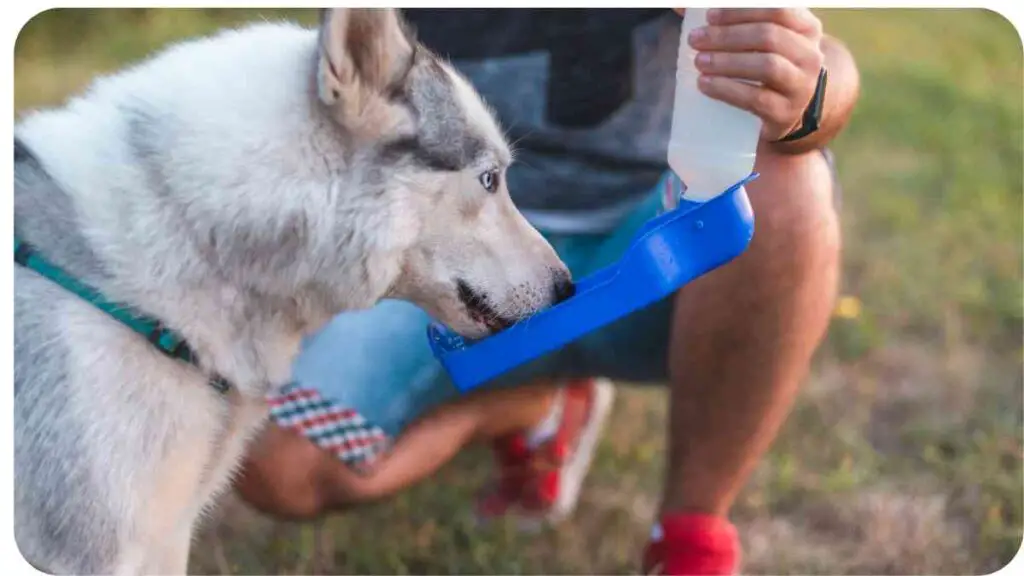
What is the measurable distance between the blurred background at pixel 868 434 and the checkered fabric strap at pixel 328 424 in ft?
1.00

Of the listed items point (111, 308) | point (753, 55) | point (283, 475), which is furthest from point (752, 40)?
point (283, 475)

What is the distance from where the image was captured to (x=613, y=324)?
2447mm

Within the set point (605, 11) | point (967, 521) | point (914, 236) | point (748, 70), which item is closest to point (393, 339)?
point (605, 11)

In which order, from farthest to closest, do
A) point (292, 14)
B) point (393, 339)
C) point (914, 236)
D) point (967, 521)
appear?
point (914, 236) < point (967, 521) < point (393, 339) < point (292, 14)

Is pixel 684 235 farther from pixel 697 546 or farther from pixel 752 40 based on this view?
pixel 697 546

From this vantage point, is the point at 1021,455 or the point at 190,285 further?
the point at 1021,455

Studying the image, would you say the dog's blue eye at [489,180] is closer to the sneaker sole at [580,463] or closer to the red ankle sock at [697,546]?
the red ankle sock at [697,546]

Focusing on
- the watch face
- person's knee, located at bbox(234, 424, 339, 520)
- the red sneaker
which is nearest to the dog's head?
the watch face

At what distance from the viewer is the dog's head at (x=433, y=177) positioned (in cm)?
158

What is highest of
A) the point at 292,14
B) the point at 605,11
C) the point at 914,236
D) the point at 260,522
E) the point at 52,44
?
the point at 292,14

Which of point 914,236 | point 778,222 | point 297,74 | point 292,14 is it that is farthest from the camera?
point 914,236

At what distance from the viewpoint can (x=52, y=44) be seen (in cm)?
491

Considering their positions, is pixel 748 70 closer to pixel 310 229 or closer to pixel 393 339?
pixel 310 229

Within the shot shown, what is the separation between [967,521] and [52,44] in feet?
14.0
